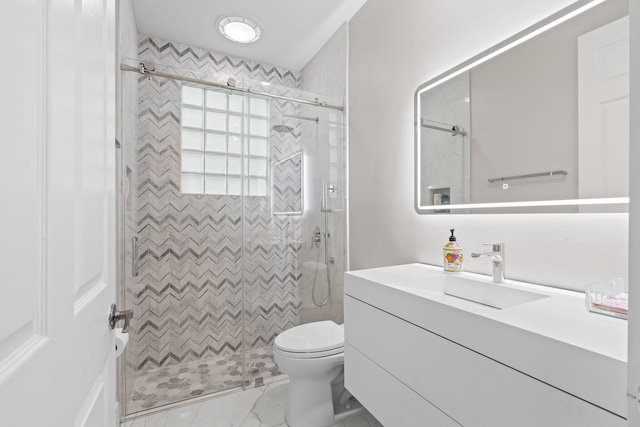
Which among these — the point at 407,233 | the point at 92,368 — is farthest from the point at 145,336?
the point at 407,233

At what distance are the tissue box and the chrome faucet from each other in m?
0.33

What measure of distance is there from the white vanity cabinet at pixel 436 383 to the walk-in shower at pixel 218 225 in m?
0.89

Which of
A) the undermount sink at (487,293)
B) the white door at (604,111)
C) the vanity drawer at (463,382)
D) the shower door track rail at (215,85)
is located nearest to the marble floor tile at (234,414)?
the vanity drawer at (463,382)

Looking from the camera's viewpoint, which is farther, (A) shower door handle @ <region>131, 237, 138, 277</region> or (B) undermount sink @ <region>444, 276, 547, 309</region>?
(A) shower door handle @ <region>131, 237, 138, 277</region>

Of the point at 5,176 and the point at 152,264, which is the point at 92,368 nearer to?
the point at 5,176

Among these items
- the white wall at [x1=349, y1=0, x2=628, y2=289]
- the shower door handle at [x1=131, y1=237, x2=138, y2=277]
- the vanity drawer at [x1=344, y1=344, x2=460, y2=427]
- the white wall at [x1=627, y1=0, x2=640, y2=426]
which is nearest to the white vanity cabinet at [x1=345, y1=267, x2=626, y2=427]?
the vanity drawer at [x1=344, y1=344, x2=460, y2=427]

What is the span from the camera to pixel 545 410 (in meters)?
0.69

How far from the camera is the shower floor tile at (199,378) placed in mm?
1952

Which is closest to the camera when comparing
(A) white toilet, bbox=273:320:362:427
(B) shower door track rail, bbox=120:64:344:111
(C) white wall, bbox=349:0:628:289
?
(C) white wall, bbox=349:0:628:289

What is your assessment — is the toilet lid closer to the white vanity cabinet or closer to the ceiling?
the white vanity cabinet

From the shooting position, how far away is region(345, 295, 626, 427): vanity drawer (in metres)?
0.66

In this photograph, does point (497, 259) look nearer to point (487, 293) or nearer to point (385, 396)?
point (487, 293)

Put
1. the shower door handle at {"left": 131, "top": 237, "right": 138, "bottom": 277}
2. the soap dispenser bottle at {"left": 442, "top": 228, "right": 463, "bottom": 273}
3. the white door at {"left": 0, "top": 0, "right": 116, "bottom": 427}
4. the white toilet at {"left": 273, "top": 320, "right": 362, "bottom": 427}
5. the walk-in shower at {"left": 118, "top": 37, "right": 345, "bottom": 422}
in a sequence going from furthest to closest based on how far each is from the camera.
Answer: the walk-in shower at {"left": 118, "top": 37, "right": 345, "bottom": 422}
the shower door handle at {"left": 131, "top": 237, "right": 138, "bottom": 277}
the white toilet at {"left": 273, "top": 320, "right": 362, "bottom": 427}
the soap dispenser bottle at {"left": 442, "top": 228, "right": 463, "bottom": 273}
the white door at {"left": 0, "top": 0, "right": 116, "bottom": 427}

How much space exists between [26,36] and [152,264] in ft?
6.92
